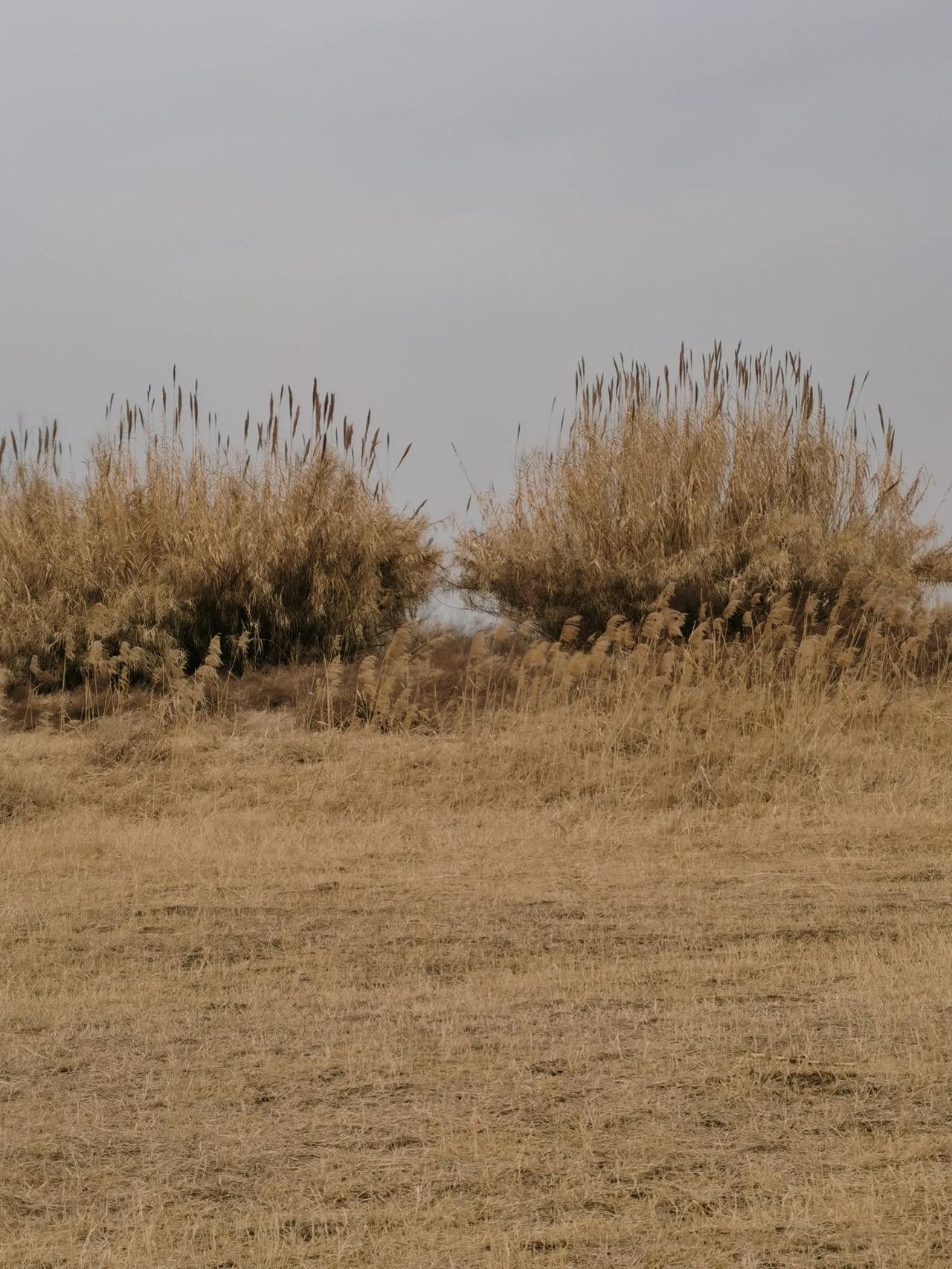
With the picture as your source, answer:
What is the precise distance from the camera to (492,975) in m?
6.02

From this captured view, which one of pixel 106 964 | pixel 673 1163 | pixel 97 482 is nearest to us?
pixel 673 1163

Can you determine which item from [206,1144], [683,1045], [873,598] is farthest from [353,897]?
[873,598]

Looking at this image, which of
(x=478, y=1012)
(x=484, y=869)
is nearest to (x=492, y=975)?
(x=478, y=1012)

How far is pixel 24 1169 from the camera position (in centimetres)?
394

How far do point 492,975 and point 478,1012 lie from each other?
2.02 ft

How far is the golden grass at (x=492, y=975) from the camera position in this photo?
362cm

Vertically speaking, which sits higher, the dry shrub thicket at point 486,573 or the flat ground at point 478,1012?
the dry shrub thicket at point 486,573

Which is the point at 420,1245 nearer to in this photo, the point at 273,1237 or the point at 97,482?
the point at 273,1237

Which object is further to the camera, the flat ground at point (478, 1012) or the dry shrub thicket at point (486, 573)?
the dry shrub thicket at point (486, 573)

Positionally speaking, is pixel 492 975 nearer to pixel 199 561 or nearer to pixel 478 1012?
pixel 478 1012

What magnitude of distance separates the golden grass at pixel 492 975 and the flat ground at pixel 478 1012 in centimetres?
2

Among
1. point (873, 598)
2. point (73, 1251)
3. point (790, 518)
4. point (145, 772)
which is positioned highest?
point (790, 518)

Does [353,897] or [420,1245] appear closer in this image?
[420,1245]

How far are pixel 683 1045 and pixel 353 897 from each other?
3031 mm
